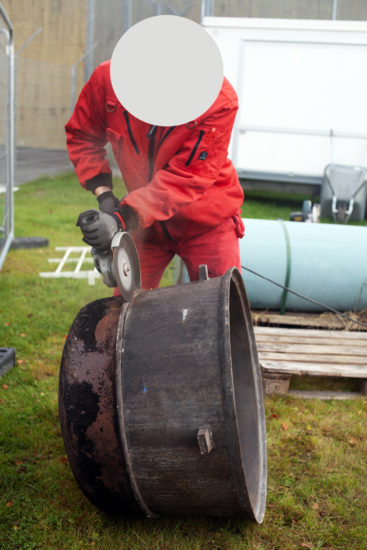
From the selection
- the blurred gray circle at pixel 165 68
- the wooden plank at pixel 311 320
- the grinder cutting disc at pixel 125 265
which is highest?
the blurred gray circle at pixel 165 68

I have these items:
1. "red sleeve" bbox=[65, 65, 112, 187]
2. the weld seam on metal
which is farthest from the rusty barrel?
"red sleeve" bbox=[65, 65, 112, 187]

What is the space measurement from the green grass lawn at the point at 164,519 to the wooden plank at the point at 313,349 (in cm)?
42

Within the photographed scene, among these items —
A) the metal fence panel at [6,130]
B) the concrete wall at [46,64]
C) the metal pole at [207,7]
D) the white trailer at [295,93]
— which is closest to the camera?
the metal fence panel at [6,130]

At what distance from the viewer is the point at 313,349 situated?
370 centimetres

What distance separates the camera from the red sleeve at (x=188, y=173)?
2.16m

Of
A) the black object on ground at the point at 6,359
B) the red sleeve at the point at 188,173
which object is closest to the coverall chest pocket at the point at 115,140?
the red sleeve at the point at 188,173

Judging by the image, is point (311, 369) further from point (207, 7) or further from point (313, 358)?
point (207, 7)

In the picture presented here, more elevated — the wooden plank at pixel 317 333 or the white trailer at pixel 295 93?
the white trailer at pixel 295 93

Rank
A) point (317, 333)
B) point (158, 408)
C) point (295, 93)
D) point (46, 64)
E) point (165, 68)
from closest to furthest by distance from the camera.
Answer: point (158, 408) → point (165, 68) → point (317, 333) → point (295, 93) → point (46, 64)

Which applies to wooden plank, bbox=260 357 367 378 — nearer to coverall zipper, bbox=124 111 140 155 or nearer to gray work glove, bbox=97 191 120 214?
gray work glove, bbox=97 191 120 214

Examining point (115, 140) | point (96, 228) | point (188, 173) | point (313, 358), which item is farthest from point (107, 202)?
point (313, 358)

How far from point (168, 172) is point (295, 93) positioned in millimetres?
7445

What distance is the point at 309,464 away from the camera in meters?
2.66

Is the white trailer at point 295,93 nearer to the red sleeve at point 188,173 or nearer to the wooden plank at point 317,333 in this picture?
the wooden plank at point 317,333
